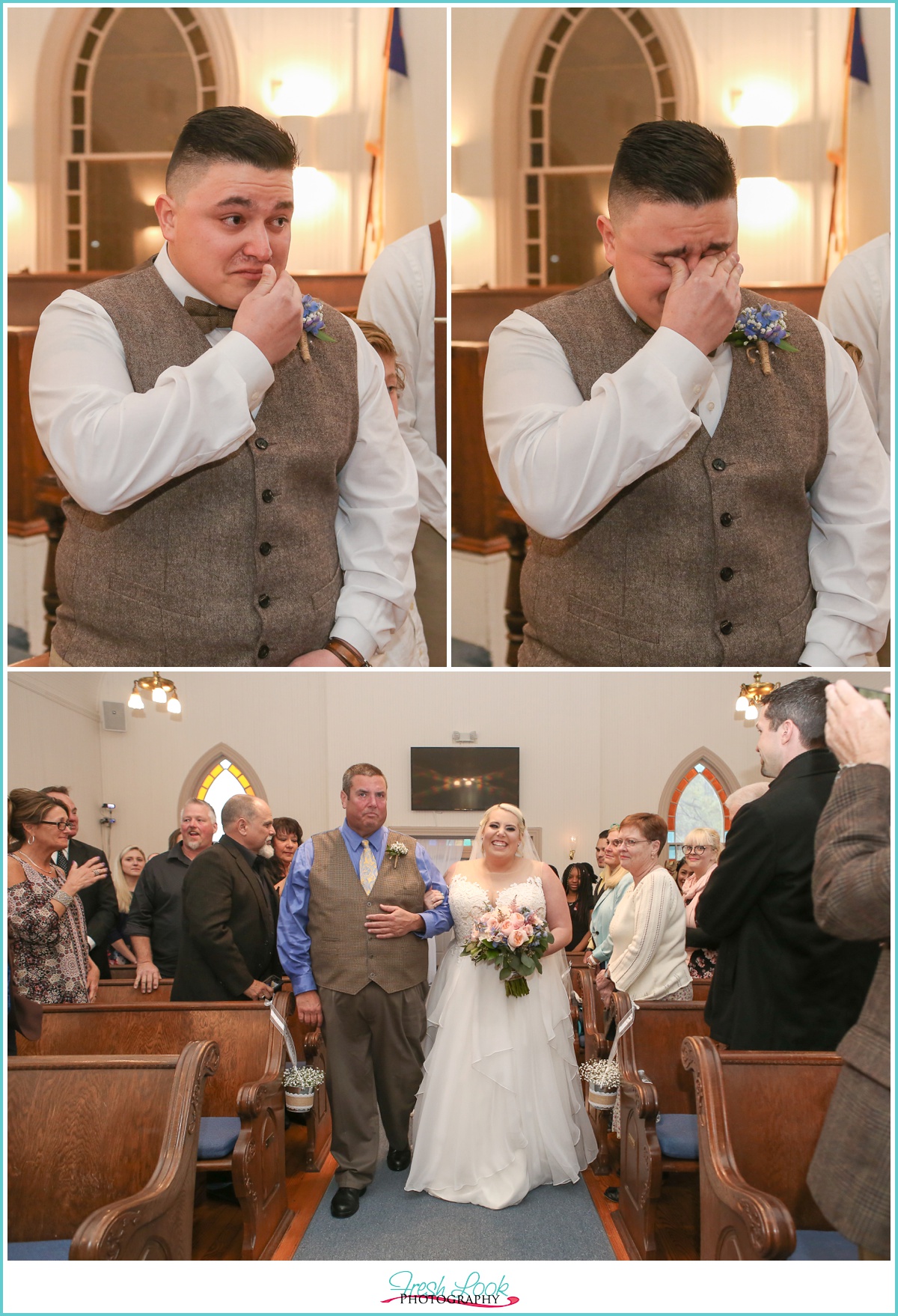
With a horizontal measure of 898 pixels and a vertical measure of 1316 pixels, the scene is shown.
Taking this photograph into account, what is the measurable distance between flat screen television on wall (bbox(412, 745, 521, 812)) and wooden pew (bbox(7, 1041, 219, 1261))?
95cm

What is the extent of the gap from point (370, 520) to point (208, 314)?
0.62m

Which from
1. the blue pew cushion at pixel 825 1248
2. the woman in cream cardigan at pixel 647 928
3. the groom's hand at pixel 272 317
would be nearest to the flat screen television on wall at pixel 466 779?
the woman in cream cardigan at pixel 647 928

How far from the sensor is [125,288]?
7.97 feet

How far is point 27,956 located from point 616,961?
6.50ft

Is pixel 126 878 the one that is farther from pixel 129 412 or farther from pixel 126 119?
pixel 126 119

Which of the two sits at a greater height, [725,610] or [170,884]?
[725,610]

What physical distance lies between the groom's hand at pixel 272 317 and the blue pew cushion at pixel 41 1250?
6.97ft

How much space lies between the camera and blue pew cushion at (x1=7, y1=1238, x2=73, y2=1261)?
2.40 m

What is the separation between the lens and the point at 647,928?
3523mm

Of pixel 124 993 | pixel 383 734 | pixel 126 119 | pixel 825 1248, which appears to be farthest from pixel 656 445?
pixel 124 993

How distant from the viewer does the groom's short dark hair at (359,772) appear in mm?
3053

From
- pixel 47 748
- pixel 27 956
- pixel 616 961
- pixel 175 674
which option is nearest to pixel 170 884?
pixel 27 956

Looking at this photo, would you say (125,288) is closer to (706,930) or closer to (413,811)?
(413,811)

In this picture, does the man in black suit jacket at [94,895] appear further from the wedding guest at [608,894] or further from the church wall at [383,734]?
the wedding guest at [608,894]
